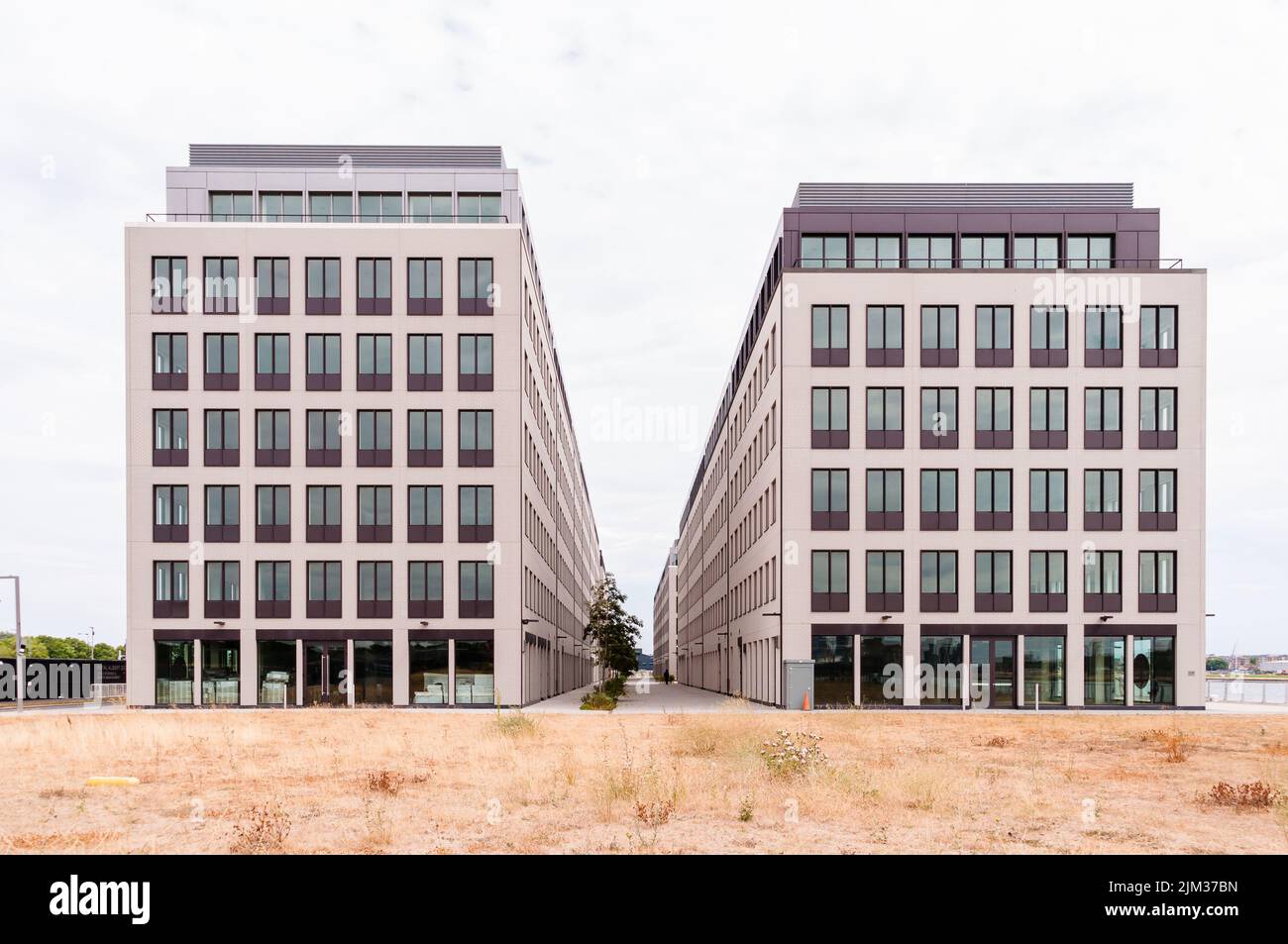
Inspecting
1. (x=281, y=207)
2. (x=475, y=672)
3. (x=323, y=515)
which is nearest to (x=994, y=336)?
(x=475, y=672)

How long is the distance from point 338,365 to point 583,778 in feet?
107

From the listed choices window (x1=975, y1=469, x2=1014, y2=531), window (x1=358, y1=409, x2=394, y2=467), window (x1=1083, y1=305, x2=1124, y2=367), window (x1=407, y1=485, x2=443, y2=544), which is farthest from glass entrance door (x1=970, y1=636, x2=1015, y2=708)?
window (x1=358, y1=409, x2=394, y2=467)

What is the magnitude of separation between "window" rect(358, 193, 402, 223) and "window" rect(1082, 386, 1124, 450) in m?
32.1

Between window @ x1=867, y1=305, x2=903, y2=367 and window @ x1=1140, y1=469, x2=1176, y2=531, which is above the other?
window @ x1=867, y1=305, x2=903, y2=367

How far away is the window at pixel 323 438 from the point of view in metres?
46.8

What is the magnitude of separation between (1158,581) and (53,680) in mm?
51218

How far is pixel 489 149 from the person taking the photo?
163 feet

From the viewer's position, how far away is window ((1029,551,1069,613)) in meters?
45.8

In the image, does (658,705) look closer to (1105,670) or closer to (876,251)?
(1105,670)

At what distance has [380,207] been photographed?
159 feet

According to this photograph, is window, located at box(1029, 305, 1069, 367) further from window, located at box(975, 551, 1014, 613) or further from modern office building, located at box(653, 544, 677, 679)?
modern office building, located at box(653, 544, 677, 679)

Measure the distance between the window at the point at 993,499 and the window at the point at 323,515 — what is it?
92.2 feet
